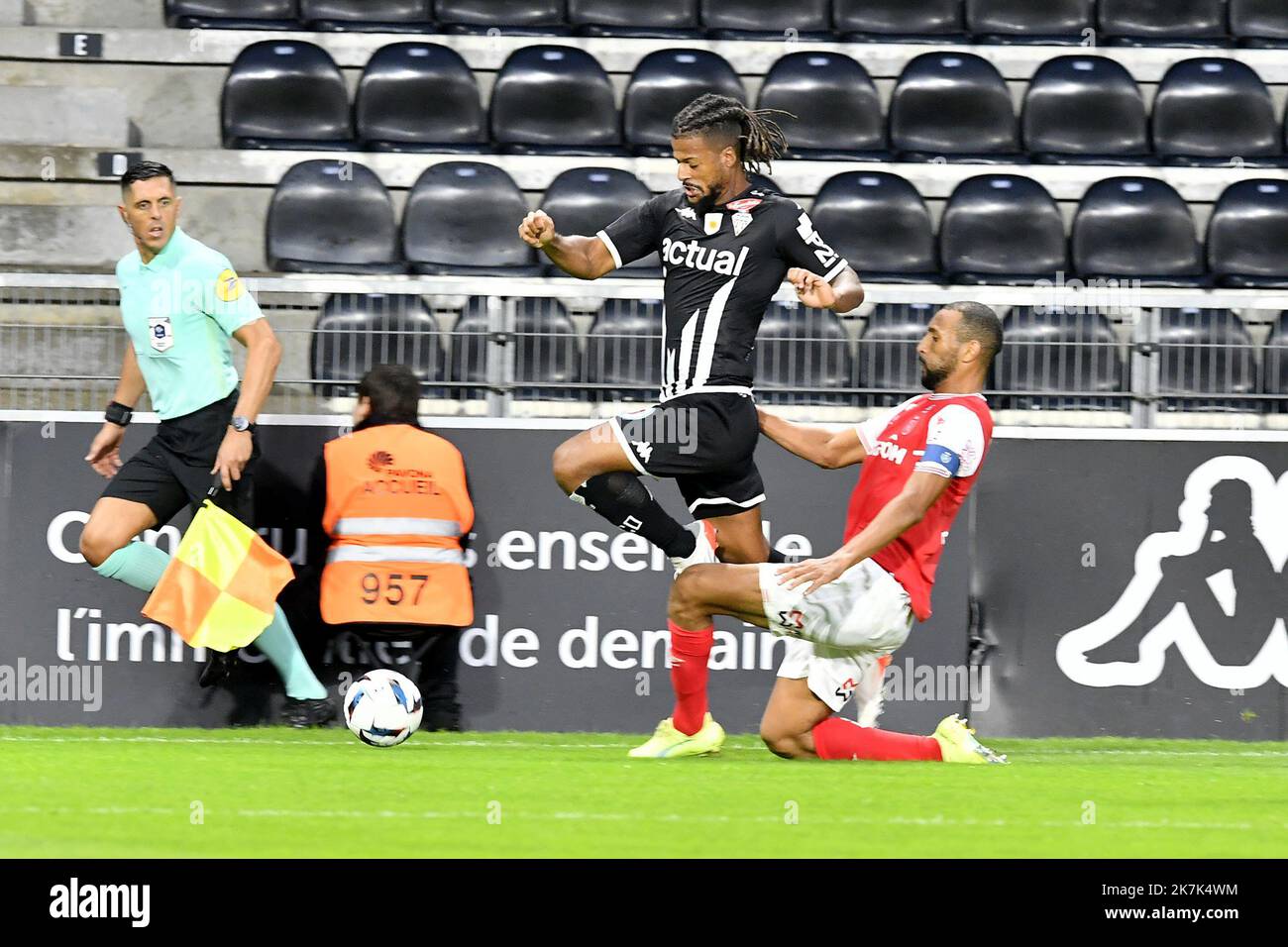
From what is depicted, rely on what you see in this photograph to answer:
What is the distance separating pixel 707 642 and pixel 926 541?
925mm

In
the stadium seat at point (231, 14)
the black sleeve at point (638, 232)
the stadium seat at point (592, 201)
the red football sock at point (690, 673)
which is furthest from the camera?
the stadium seat at point (231, 14)

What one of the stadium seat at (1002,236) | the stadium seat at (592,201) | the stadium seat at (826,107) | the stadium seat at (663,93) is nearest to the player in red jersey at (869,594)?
the stadium seat at (592,201)

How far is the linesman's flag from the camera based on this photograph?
8211mm

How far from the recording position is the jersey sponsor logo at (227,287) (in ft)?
27.5

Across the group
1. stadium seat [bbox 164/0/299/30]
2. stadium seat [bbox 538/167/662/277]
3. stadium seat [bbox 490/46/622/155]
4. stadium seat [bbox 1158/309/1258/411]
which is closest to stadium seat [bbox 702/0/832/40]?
stadium seat [bbox 490/46/622/155]

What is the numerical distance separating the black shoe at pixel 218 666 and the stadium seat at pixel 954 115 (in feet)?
20.9

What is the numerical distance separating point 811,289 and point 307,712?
3.16 meters

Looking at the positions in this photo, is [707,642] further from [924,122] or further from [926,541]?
[924,122]

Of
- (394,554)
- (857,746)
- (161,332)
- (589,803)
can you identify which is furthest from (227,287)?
(589,803)

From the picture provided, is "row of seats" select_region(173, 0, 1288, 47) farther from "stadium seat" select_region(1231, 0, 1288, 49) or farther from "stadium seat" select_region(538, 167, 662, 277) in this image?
"stadium seat" select_region(538, 167, 662, 277)

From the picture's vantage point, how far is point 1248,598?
29.5 feet

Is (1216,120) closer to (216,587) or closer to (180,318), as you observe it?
(180,318)

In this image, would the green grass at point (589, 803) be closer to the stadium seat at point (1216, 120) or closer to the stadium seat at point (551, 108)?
the stadium seat at point (551, 108)

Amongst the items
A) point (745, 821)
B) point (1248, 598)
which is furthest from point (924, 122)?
point (745, 821)
